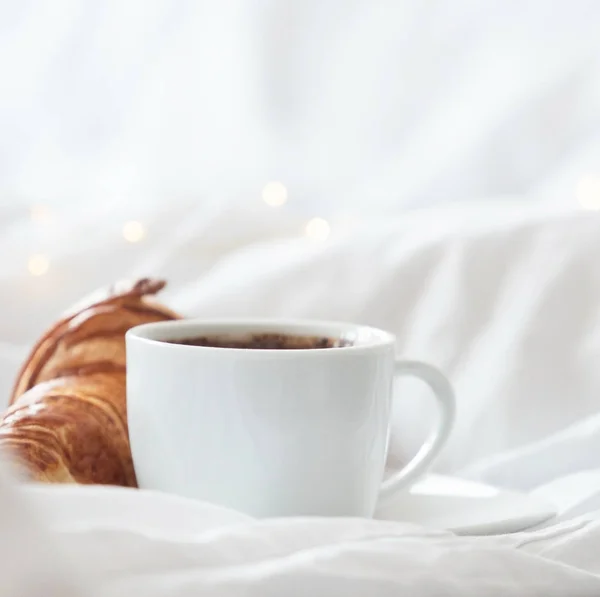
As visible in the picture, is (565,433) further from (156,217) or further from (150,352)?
(156,217)

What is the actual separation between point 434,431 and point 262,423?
0.52ft

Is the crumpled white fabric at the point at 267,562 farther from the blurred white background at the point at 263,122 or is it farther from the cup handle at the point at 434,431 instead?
the blurred white background at the point at 263,122

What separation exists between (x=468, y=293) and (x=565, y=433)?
0.53ft

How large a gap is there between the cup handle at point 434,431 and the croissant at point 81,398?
15 cm

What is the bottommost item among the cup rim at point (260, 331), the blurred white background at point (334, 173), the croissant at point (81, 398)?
the croissant at point (81, 398)

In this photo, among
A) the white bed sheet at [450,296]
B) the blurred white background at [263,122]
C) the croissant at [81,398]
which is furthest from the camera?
the blurred white background at [263,122]

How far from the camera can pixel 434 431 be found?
0.55 meters

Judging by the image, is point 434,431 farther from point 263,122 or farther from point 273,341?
point 263,122

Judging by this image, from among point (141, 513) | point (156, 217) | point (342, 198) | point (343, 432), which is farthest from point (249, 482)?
point (342, 198)

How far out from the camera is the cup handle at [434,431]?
0.52 m

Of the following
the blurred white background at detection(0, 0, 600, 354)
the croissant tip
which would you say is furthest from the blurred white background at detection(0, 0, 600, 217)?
the croissant tip

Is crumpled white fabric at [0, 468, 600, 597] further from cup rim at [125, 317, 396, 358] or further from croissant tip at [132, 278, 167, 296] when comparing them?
croissant tip at [132, 278, 167, 296]

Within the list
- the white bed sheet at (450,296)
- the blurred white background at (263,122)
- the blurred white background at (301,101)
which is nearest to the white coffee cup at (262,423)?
the white bed sheet at (450,296)

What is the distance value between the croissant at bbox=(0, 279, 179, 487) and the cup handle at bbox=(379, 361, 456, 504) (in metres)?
0.15
